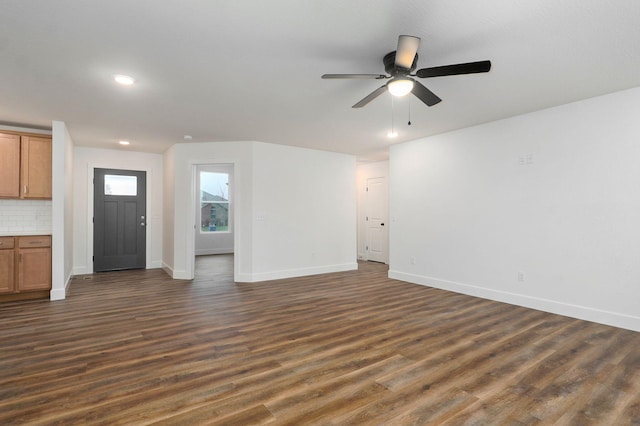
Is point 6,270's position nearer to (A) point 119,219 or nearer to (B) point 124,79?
(A) point 119,219

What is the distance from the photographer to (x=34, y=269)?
462 centimetres

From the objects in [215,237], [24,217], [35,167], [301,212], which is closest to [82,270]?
[24,217]

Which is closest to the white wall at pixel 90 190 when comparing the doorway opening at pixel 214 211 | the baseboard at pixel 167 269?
the baseboard at pixel 167 269

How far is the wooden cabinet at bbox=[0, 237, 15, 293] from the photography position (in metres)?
4.46

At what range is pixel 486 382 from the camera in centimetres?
238

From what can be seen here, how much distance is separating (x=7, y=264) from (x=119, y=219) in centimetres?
250

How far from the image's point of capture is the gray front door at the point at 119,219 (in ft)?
22.1

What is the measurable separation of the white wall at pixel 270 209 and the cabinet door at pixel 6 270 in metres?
2.28

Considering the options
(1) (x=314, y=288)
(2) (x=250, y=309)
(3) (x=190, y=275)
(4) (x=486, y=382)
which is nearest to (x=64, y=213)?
(3) (x=190, y=275)

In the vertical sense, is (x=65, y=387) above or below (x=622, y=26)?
below

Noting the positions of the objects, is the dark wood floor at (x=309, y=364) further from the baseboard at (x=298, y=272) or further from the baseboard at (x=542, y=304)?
the baseboard at (x=298, y=272)

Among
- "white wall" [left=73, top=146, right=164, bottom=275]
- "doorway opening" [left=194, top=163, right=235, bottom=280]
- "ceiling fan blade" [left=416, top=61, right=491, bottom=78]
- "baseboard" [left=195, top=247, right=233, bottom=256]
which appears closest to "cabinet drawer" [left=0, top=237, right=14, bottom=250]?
"white wall" [left=73, top=146, right=164, bottom=275]

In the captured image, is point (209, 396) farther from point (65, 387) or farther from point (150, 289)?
point (150, 289)

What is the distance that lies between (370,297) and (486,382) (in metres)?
2.46
